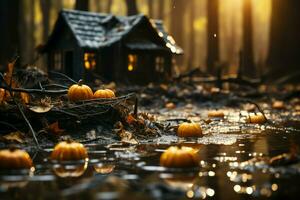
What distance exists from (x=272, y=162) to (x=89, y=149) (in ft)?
10.1

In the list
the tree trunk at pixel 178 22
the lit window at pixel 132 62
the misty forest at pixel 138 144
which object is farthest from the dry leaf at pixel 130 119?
the tree trunk at pixel 178 22

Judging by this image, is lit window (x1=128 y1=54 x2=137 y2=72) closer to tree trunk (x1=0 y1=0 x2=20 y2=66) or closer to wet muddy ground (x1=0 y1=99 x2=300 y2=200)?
tree trunk (x1=0 y1=0 x2=20 y2=66)

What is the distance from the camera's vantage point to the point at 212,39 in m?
32.5

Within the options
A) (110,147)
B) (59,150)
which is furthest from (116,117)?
(59,150)

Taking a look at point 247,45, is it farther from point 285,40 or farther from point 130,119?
point 130,119

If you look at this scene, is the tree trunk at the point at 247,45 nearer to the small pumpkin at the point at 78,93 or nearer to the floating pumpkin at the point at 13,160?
the small pumpkin at the point at 78,93

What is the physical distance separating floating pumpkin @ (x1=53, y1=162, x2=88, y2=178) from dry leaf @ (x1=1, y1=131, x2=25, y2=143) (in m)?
2.10

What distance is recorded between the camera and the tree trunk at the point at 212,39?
32.7 metres

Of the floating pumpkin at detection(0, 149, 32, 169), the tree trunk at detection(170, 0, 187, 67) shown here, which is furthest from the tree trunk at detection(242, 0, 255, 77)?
the floating pumpkin at detection(0, 149, 32, 169)

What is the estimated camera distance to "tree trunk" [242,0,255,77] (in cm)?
3228

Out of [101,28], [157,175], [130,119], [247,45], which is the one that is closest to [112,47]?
[101,28]

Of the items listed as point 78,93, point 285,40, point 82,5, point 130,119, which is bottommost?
point 130,119

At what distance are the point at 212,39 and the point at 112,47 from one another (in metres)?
7.54

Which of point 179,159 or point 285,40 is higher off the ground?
point 285,40
